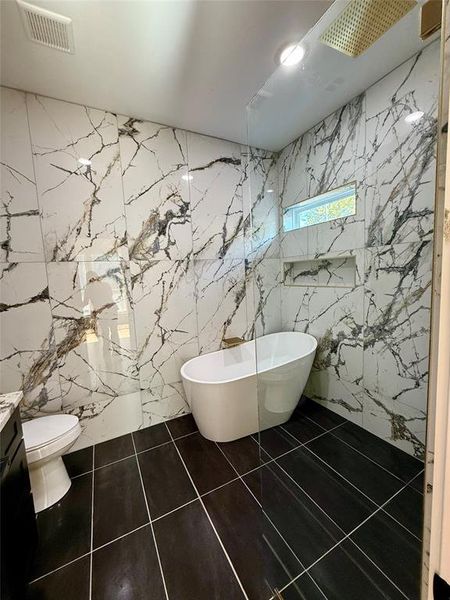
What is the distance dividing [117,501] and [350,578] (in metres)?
1.39

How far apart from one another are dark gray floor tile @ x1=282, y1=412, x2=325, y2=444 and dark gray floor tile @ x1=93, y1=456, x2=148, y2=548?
127 cm

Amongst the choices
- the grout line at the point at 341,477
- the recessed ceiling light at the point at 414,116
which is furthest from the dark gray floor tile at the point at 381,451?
the recessed ceiling light at the point at 414,116

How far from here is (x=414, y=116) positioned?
1615mm

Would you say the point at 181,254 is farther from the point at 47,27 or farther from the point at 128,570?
the point at 128,570

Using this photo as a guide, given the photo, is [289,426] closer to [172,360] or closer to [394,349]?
[394,349]

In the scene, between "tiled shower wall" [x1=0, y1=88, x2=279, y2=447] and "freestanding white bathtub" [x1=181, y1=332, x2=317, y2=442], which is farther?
"freestanding white bathtub" [x1=181, y1=332, x2=317, y2=442]

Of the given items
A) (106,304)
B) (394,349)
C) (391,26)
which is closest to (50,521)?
(106,304)

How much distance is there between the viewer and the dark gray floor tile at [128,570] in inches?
44.6

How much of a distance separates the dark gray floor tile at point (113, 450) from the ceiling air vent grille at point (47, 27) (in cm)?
285

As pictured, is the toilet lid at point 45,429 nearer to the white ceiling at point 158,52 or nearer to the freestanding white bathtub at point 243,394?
the freestanding white bathtub at point 243,394

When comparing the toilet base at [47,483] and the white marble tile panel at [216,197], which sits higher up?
the white marble tile panel at [216,197]

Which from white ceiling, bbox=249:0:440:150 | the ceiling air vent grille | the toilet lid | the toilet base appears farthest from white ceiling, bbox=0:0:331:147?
the toilet base

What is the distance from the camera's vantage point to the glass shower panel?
1.29m

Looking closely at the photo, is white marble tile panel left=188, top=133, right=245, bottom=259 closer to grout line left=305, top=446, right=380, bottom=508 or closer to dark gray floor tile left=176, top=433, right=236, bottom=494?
dark gray floor tile left=176, top=433, right=236, bottom=494
